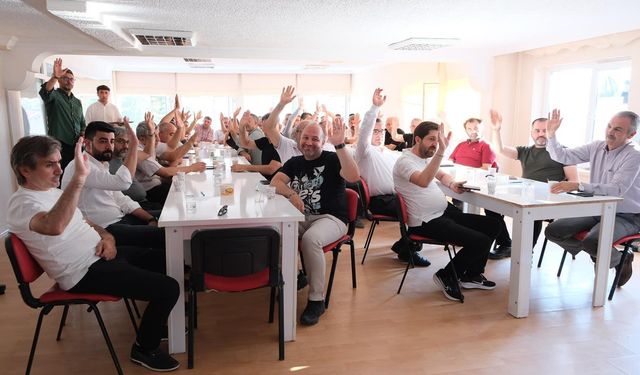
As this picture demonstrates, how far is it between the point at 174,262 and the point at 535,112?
6.63 m

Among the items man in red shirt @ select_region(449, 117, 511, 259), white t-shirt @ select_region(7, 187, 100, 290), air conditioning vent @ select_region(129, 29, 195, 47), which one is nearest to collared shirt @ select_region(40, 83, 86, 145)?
air conditioning vent @ select_region(129, 29, 195, 47)

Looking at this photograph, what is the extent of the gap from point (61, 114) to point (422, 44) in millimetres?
4671

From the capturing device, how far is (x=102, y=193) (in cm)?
292

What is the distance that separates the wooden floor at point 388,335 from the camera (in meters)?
2.42

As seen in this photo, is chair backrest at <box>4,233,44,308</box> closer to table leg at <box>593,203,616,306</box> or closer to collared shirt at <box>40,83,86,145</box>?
table leg at <box>593,203,616,306</box>

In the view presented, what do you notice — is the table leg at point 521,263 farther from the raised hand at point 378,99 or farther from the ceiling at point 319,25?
the ceiling at point 319,25

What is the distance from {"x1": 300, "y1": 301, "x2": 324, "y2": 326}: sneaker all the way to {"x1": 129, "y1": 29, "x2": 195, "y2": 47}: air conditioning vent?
3982 millimetres

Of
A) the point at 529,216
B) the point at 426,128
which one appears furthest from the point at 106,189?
the point at 529,216

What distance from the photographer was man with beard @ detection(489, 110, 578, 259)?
4258 mm

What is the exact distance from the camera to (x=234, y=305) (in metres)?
3.18

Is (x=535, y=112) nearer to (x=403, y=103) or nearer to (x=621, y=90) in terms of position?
(x=621, y=90)

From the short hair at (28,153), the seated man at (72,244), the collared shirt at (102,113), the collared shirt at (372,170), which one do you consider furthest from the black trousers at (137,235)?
the collared shirt at (102,113)

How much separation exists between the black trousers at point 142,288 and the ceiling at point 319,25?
271cm

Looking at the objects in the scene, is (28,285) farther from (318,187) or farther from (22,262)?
(318,187)
